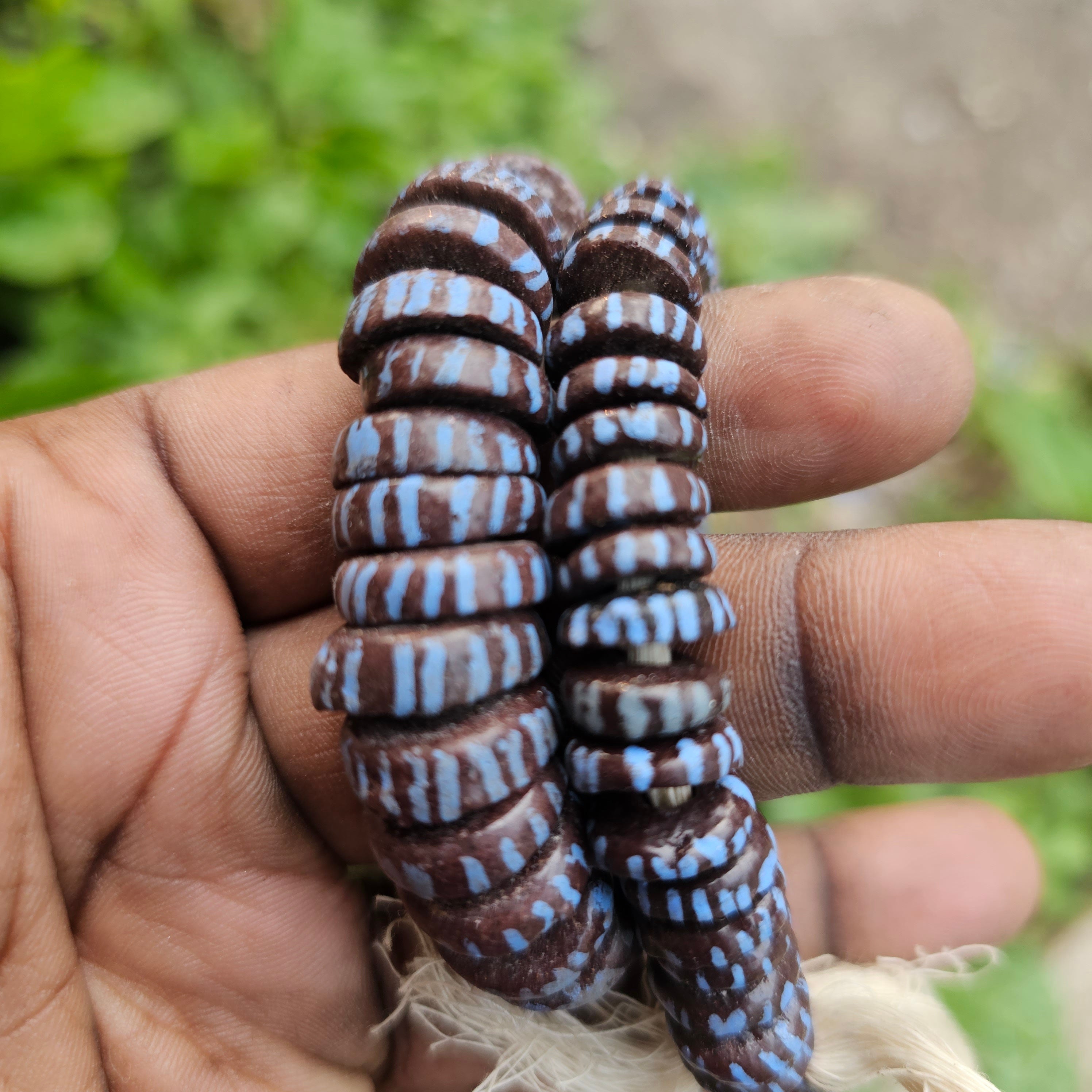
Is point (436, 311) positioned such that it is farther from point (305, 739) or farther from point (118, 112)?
point (118, 112)

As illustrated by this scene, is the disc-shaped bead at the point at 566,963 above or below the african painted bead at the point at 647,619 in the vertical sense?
below

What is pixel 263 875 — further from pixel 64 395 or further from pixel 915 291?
pixel 915 291

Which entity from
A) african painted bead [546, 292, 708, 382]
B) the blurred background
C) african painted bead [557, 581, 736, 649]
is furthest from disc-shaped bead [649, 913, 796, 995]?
the blurred background

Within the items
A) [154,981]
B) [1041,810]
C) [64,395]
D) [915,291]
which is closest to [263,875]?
[154,981]

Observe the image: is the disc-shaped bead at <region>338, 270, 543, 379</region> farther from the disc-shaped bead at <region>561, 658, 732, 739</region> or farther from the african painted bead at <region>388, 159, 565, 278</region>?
the disc-shaped bead at <region>561, 658, 732, 739</region>

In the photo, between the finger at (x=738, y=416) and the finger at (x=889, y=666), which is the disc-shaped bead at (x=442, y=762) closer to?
the finger at (x=889, y=666)

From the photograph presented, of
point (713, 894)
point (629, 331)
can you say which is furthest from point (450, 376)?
point (713, 894)

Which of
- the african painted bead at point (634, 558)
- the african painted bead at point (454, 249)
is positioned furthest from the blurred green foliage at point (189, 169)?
the african painted bead at point (634, 558)
